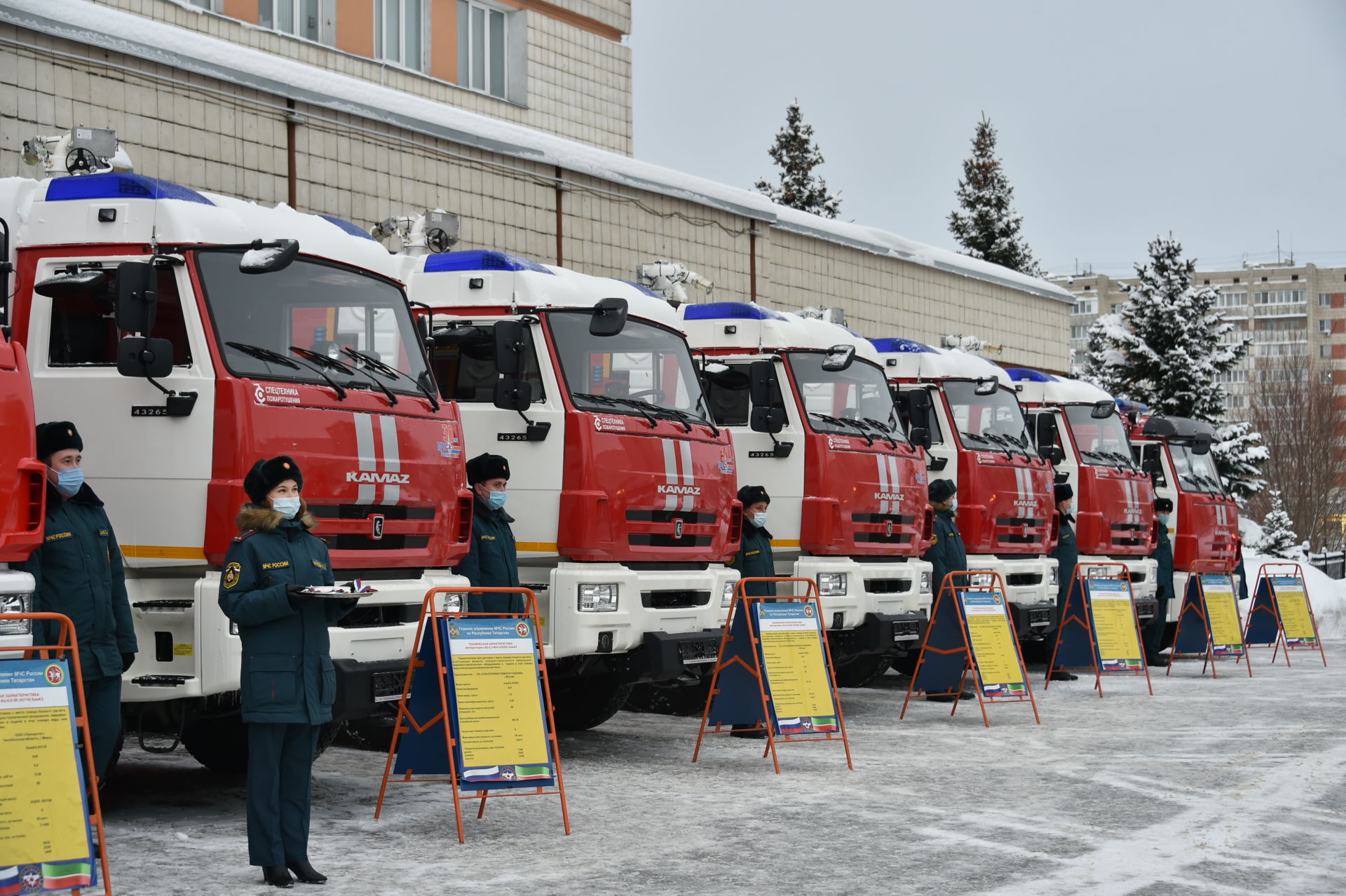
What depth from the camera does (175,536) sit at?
830cm

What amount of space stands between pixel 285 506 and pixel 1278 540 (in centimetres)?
3766

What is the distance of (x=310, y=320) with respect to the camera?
8.98 metres

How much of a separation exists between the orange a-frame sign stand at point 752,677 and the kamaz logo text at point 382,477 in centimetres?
272

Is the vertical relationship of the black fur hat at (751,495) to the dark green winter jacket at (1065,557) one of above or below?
above

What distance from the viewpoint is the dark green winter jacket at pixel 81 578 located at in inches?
296

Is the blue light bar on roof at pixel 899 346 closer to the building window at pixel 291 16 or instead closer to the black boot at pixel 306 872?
the building window at pixel 291 16

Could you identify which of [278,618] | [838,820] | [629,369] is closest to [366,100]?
[629,369]

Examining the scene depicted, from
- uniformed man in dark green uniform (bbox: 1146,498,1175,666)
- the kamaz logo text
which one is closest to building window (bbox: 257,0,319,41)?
uniformed man in dark green uniform (bbox: 1146,498,1175,666)

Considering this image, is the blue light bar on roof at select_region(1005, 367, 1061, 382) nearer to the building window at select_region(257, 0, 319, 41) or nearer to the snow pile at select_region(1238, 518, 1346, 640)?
the snow pile at select_region(1238, 518, 1346, 640)

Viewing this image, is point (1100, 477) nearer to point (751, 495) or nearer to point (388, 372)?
point (751, 495)

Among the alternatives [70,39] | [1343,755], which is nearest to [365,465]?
[70,39]

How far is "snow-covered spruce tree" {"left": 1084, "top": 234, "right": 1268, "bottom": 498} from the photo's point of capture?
124 feet

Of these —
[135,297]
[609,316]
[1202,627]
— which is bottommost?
[1202,627]

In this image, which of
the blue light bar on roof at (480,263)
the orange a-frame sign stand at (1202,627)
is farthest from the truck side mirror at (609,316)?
the orange a-frame sign stand at (1202,627)
